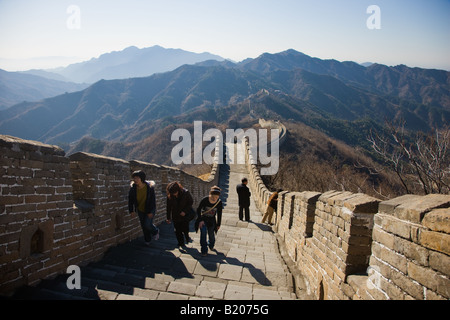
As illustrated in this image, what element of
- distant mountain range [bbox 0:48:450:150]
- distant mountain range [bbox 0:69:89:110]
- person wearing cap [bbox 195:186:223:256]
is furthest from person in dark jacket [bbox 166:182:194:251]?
distant mountain range [bbox 0:69:89:110]

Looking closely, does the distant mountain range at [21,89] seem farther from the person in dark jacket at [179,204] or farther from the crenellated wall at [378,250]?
the crenellated wall at [378,250]

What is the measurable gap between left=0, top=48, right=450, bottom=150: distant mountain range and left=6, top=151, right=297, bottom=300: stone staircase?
67.1 meters

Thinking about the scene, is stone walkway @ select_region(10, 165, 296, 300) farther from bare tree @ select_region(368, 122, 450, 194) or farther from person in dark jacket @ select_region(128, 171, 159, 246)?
bare tree @ select_region(368, 122, 450, 194)

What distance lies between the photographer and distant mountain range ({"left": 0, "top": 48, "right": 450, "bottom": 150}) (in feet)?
294

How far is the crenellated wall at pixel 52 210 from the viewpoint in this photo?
3158 mm

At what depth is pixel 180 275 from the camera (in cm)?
445

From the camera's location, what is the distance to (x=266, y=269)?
5059mm

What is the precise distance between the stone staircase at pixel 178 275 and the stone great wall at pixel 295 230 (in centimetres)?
25

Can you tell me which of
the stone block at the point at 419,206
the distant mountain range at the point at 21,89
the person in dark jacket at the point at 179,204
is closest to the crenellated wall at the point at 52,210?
the person in dark jacket at the point at 179,204
